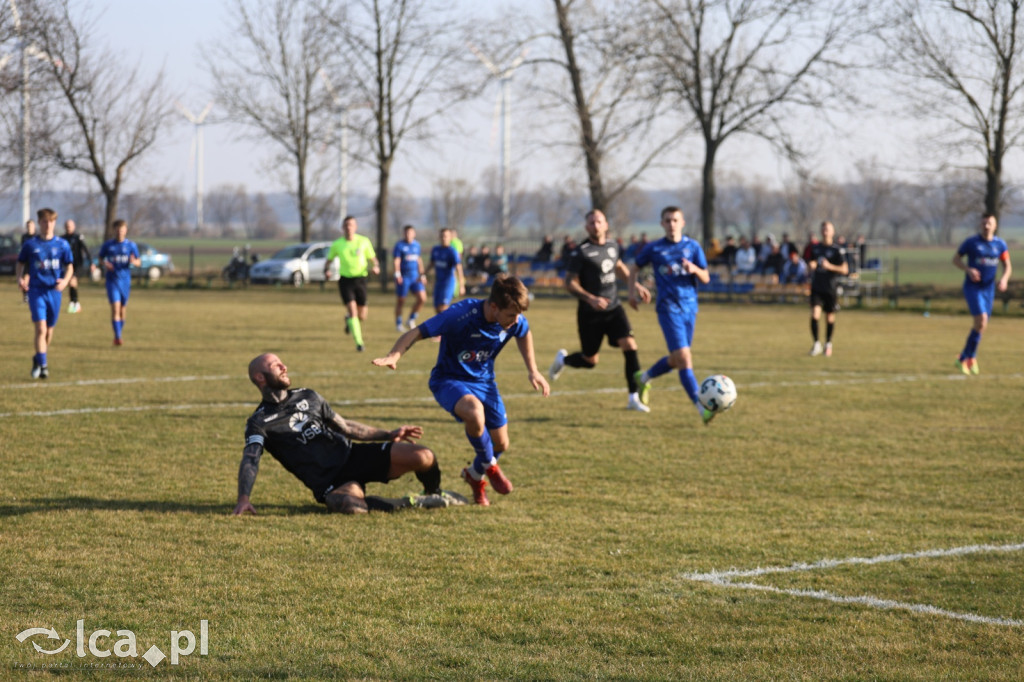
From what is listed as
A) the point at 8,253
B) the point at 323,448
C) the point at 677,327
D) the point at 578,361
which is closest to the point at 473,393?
the point at 323,448

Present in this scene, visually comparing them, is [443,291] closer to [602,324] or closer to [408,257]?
[408,257]

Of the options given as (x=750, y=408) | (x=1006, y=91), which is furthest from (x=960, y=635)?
(x=1006, y=91)

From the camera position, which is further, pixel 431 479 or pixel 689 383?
pixel 689 383

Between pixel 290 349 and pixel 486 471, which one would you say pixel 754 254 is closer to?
pixel 290 349

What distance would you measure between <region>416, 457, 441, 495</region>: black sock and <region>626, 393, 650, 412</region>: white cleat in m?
5.00

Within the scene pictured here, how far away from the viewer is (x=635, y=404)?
40.3ft

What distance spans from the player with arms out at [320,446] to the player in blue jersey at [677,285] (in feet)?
15.6

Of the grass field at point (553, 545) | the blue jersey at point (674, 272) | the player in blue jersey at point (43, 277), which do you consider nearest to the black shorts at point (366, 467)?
the grass field at point (553, 545)

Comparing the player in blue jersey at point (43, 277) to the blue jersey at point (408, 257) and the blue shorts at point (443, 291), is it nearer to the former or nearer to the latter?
the blue jersey at point (408, 257)

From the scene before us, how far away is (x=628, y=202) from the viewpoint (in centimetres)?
8925

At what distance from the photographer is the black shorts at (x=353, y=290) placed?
19.2 meters

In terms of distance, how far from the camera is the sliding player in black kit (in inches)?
279

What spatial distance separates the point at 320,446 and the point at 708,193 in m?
36.0

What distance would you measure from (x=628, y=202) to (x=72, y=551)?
84661mm
